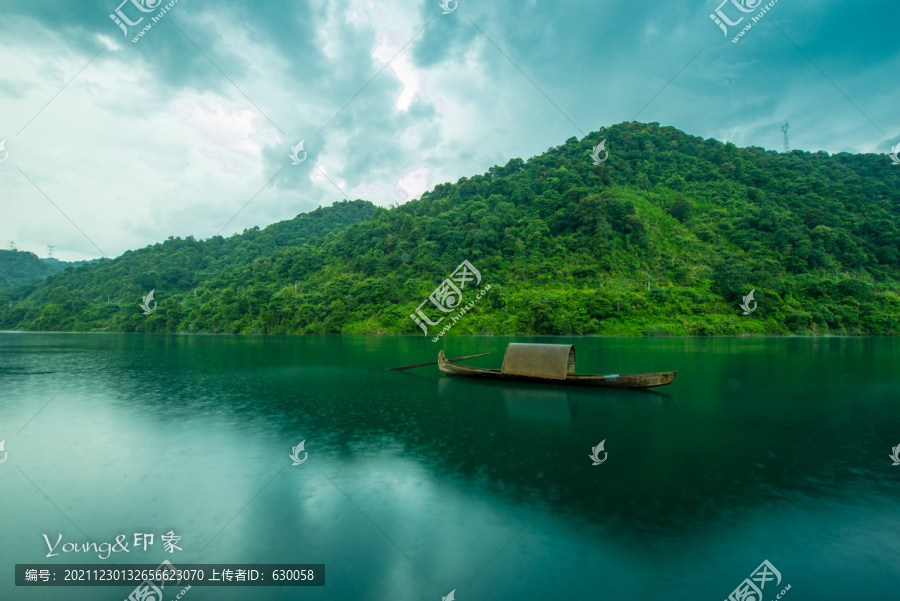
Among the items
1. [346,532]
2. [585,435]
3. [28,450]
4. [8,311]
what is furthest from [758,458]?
[8,311]

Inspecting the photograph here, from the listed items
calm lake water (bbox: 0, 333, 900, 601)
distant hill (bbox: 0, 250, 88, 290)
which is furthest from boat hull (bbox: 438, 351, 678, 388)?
distant hill (bbox: 0, 250, 88, 290)

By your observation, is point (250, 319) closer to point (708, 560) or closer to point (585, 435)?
point (585, 435)

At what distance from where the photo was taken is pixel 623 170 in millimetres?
96812

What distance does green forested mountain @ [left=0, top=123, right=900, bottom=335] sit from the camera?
61062 mm

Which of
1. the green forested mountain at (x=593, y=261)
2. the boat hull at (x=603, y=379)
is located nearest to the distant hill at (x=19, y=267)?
the green forested mountain at (x=593, y=261)

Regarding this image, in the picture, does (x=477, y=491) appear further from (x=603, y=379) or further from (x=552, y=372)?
(x=552, y=372)

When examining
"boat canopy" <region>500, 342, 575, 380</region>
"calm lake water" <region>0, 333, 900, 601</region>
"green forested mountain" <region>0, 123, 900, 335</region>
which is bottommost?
"calm lake water" <region>0, 333, 900, 601</region>

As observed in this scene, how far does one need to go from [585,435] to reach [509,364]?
7887 mm

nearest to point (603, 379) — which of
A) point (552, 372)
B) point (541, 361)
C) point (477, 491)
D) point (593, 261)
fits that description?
point (552, 372)

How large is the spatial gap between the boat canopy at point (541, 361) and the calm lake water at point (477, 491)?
1.67 meters

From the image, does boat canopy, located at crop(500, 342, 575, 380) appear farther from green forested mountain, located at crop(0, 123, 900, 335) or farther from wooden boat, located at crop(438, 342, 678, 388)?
green forested mountain, located at crop(0, 123, 900, 335)

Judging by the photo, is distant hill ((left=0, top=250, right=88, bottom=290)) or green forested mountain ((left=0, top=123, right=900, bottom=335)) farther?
distant hill ((left=0, top=250, right=88, bottom=290))

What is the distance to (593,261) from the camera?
233 feet

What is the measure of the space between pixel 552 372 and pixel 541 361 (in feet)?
2.26
